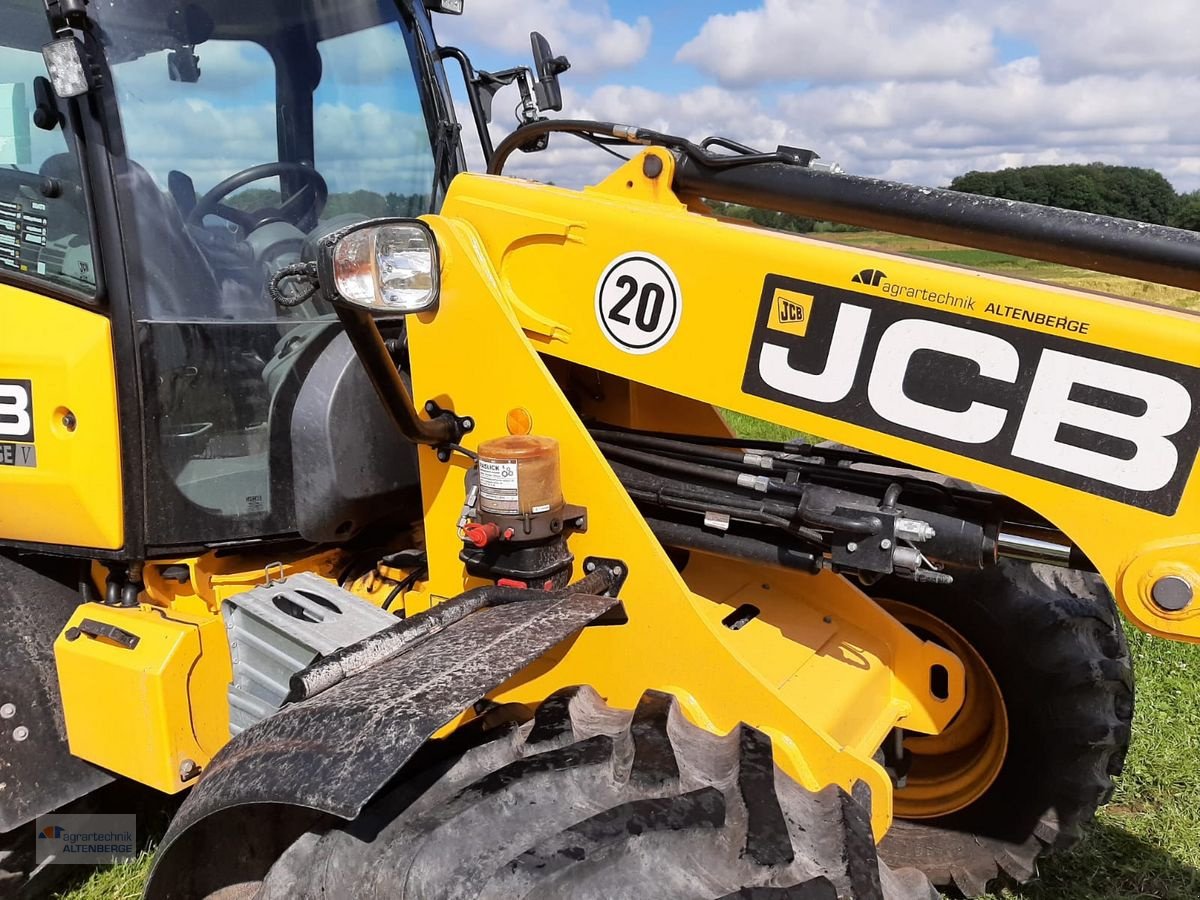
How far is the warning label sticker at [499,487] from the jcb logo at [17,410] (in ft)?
3.83

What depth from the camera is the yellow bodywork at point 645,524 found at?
161cm

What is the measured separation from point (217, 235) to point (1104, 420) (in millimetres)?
1873

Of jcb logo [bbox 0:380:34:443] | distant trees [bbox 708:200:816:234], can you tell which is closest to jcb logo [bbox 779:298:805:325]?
distant trees [bbox 708:200:816:234]

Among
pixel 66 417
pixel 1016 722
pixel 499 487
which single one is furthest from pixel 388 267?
pixel 1016 722

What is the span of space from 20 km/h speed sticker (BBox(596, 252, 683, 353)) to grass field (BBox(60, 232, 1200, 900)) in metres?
0.40

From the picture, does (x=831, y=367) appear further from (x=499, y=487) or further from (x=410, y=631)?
(x=410, y=631)

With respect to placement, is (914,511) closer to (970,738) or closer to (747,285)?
(747,285)

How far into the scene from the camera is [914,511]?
1.80 m

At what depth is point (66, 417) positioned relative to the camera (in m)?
2.27

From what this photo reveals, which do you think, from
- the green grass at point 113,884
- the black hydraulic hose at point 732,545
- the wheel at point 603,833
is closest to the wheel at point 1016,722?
the black hydraulic hose at point 732,545

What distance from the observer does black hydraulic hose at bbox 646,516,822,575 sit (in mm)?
1917

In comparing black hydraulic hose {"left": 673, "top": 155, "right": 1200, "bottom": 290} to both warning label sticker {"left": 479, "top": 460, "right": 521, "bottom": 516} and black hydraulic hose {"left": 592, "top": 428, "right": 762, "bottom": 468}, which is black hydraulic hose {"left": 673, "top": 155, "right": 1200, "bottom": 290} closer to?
black hydraulic hose {"left": 592, "top": 428, "right": 762, "bottom": 468}

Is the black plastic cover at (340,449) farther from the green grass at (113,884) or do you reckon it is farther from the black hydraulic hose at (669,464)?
the green grass at (113,884)

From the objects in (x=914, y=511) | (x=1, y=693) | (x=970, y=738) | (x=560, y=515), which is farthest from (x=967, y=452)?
(x=1, y=693)
